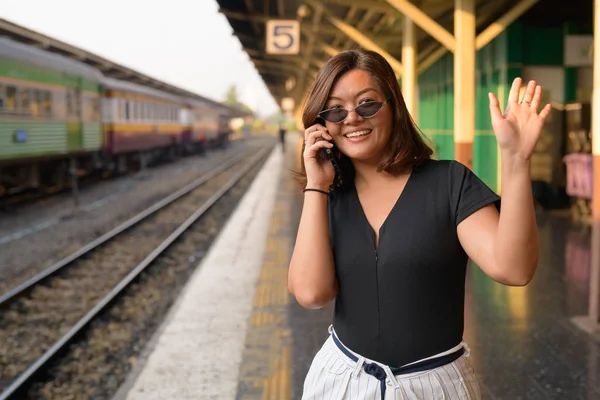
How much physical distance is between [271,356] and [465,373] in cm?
284

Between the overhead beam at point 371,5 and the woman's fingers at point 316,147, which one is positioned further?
the overhead beam at point 371,5

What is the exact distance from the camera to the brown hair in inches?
67.1

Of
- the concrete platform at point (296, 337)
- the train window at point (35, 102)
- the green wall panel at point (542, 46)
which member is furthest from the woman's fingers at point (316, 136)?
the train window at point (35, 102)

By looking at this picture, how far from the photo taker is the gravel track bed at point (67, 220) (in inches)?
333

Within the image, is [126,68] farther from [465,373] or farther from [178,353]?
[465,373]

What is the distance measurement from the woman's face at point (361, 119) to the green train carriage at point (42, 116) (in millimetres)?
11439

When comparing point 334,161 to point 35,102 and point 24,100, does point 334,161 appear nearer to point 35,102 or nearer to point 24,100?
point 24,100

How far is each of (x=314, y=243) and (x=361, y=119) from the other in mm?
343

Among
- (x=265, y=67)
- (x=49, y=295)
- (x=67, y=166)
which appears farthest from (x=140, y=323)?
(x=265, y=67)

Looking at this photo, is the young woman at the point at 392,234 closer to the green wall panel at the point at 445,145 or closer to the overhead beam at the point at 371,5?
the overhead beam at the point at 371,5

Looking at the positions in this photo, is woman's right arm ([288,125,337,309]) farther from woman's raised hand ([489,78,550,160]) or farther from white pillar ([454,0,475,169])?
white pillar ([454,0,475,169])

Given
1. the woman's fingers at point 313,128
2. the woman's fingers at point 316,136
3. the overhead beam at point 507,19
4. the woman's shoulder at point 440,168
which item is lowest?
the woman's shoulder at point 440,168

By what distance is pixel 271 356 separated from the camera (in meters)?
4.40

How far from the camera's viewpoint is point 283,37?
12141 millimetres
